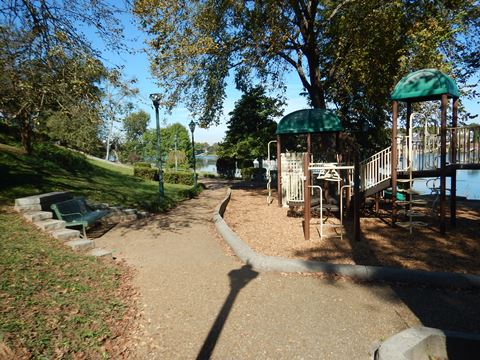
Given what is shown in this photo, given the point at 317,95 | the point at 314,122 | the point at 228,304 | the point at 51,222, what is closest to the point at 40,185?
the point at 51,222

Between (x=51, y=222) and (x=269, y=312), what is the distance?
18.9ft

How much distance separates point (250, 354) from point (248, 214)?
872 centimetres

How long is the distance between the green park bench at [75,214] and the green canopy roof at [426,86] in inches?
343

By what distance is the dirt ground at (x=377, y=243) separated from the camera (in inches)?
245

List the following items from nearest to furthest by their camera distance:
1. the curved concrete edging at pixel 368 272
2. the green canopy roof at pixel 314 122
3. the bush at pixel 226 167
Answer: the curved concrete edging at pixel 368 272 → the green canopy roof at pixel 314 122 → the bush at pixel 226 167

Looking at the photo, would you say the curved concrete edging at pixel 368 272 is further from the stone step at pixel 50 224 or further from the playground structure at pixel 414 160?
the stone step at pixel 50 224

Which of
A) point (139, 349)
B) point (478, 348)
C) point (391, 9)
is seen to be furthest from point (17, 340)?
point (391, 9)

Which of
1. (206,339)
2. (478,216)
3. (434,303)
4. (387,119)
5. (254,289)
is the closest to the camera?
(206,339)

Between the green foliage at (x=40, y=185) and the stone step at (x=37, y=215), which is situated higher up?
the green foliage at (x=40, y=185)

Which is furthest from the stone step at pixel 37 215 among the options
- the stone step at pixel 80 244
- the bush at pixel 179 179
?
the bush at pixel 179 179

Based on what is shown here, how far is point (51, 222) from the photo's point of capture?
7.52 metres

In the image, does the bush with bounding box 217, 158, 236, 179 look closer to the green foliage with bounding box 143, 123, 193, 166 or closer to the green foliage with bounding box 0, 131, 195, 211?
the green foliage with bounding box 0, 131, 195, 211

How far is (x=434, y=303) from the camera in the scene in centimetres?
445

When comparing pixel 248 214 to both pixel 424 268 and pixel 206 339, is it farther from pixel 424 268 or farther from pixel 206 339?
pixel 206 339
